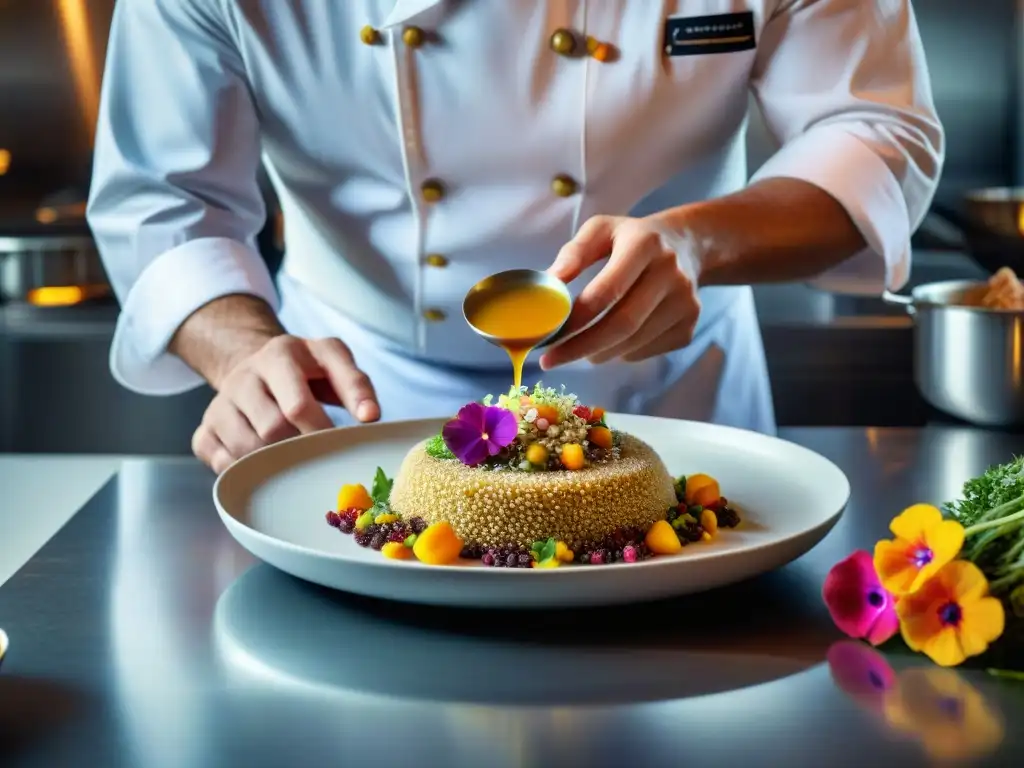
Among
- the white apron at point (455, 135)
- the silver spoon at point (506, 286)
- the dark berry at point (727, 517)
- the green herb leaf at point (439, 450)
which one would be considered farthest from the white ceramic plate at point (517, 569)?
the white apron at point (455, 135)

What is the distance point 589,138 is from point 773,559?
0.85m

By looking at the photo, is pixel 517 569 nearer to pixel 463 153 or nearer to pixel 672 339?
pixel 672 339

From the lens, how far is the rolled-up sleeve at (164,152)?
174 centimetres

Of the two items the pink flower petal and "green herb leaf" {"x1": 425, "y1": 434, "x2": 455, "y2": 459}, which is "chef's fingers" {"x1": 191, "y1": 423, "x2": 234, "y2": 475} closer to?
"green herb leaf" {"x1": 425, "y1": 434, "x2": 455, "y2": 459}

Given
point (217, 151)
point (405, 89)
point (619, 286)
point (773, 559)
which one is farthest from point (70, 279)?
point (773, 559)

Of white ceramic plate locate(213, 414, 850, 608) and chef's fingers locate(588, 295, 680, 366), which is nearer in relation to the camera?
white ceramic plate locate(213, 414, 850, 608)

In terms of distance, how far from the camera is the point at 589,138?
175cm

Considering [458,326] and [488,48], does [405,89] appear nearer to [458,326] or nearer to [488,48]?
[488,48]

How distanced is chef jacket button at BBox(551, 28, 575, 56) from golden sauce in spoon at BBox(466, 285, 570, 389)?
48 centimetres

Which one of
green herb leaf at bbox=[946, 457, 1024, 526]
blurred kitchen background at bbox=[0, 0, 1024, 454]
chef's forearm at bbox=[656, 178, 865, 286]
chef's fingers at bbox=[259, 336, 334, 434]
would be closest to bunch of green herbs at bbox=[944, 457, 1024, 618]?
green herb leaf at bbox=[946, 457, 1024, 526]

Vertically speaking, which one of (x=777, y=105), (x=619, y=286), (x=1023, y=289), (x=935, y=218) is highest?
(x=777, y=105)

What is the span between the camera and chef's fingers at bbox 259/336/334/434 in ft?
4.62

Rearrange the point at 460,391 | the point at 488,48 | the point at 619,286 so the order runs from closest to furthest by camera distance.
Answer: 1. the point at 619,286
2. the point at 488,48
3. the point at 460,391

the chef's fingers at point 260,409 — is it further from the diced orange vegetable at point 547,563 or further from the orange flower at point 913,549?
the orange flower at point 913,549
